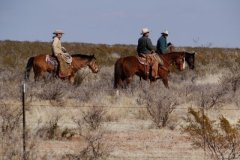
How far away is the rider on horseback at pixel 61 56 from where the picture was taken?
25047 mm

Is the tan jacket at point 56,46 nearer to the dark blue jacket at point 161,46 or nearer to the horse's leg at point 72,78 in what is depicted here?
the horse's leg at point 72,78

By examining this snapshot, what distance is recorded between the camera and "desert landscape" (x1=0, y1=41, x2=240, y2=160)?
11281 millimetres

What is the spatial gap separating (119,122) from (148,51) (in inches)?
312

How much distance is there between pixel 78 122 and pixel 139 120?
274 cm

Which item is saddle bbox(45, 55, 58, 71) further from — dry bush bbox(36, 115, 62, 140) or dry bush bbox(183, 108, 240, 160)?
dry bush bbox(183, 108, 240, 160)

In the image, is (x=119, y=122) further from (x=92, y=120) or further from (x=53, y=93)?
(x=53, y=93)

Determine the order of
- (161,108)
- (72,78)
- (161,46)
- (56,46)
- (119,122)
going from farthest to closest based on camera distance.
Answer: (161,46)
(72,78)
(56,46)
(119,122)
(161,108)

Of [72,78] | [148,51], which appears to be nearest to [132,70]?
[148,51]

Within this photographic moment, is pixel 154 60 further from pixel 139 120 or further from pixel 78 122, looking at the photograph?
pixel 78 122

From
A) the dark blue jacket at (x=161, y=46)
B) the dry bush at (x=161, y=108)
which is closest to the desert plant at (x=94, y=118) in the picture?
the dry bush at (x=161, y=108)

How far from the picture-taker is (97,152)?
35.6 ft

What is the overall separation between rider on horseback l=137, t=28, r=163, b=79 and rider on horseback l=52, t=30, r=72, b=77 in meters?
2.42

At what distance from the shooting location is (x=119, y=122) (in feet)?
55.6

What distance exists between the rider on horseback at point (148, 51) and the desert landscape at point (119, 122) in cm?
46
